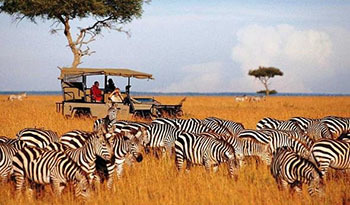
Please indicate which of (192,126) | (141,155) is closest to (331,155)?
(141,155)

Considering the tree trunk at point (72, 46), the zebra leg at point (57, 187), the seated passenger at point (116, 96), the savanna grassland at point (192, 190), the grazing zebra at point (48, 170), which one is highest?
the tree trunk at point (72, 46)

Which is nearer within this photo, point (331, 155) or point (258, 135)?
point (331, 155)

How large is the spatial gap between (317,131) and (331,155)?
559 cm

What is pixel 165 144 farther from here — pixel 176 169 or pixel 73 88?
pixel 73 88

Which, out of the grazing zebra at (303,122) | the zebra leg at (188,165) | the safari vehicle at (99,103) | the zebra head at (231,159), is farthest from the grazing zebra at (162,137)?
the safari vehicle at (99,103)

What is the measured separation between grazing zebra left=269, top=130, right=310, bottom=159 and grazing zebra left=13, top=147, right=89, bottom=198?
4718mm

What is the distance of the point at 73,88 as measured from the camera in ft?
83.5

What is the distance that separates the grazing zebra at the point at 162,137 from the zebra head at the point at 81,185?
4827 millimetres

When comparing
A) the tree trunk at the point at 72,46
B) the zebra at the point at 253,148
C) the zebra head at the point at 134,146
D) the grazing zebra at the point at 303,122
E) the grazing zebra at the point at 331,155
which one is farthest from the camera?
the tree trunk at the point at 72,46

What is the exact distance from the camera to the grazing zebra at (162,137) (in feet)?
46.4

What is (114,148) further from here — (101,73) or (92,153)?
(101,73)

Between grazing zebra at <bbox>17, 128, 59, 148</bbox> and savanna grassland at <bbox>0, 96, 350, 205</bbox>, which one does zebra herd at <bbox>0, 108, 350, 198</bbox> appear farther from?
savanna grassland at <bbox>0, 96, 350, 205</bbox>

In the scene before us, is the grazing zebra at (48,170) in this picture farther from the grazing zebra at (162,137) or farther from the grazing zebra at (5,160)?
the grazing zebra at (162,137)

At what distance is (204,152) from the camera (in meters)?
11.6
